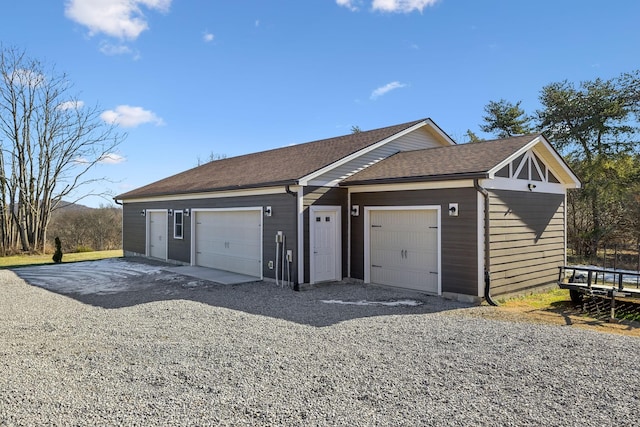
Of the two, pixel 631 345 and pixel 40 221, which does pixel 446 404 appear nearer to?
pixel 631 345

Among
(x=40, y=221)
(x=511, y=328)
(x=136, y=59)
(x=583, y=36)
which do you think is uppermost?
(x=583, y=36)

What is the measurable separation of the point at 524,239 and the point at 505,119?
1473cm

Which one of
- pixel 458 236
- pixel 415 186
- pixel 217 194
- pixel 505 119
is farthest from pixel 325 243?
pixel 505 119

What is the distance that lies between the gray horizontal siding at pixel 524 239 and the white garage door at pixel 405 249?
4.09 feet

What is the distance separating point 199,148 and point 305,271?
30599mm

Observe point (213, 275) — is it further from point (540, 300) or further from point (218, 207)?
point (540, 300)

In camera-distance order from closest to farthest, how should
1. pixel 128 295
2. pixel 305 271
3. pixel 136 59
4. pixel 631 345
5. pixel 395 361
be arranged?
pixel 395 361 → pixel 631 345 → pixel 128 295 → pixel 305 271 → pixel 136 59

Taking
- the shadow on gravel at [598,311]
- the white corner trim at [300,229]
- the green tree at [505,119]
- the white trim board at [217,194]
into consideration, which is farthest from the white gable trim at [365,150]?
the green tree at [505,119]

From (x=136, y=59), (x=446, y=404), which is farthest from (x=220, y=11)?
(x=446, y=404)

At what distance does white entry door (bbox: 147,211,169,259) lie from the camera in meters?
15.6

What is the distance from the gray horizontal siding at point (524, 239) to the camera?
851 centimetres

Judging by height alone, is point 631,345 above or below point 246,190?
below

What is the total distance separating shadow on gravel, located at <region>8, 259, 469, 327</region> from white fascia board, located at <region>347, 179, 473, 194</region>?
2377 mm

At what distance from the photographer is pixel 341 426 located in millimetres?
3197
